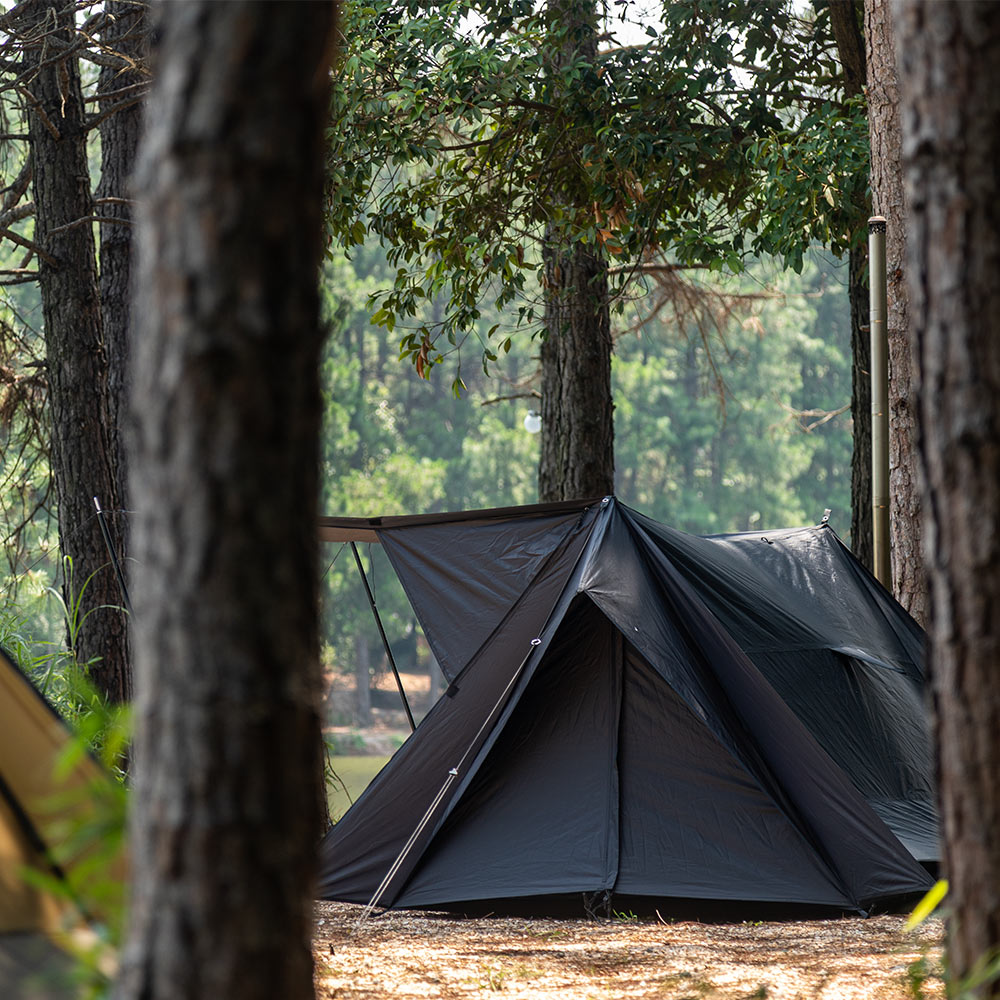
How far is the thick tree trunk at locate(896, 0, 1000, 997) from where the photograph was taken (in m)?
1.78

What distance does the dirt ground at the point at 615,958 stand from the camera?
3.15 metres

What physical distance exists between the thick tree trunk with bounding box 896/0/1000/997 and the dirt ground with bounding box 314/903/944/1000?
1.11 metres

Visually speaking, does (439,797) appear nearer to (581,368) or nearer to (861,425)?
(581,368)

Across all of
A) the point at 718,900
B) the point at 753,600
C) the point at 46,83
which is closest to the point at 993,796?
the point at 718,900

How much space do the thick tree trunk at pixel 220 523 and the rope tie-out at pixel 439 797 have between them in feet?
9.78

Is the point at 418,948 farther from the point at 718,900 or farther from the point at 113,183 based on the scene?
the point at 113,183

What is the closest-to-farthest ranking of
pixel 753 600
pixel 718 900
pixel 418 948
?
1. pixel 418 948
2. pixel 718 900
3. pixel 753 600

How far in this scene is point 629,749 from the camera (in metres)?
4.59

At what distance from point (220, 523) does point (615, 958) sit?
258cm

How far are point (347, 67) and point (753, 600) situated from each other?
3.61m

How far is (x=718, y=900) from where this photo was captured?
4.21 metres

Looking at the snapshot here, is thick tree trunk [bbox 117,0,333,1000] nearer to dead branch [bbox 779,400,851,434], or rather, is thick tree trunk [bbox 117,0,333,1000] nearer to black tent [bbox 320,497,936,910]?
black tent [bbox 320,497,936,910]

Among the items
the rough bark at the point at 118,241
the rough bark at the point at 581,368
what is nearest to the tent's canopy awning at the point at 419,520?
the rough bark at the point at 118,241

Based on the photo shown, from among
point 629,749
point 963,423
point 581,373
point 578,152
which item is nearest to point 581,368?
point 581,373
